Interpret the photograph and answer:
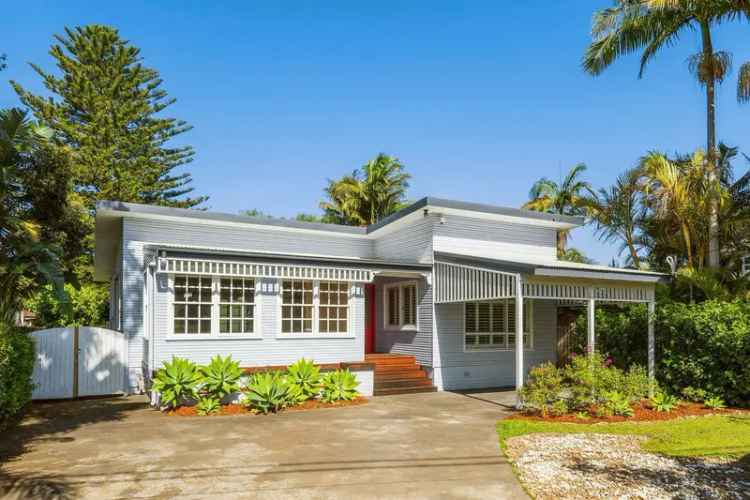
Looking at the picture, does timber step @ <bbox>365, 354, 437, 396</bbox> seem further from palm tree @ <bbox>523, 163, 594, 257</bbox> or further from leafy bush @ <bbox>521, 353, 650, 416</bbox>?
palm tree @ <bbox>523, 163, 594, 257</bbox>

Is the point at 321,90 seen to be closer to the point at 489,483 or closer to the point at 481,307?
the point at 481,307

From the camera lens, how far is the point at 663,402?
11.0 m

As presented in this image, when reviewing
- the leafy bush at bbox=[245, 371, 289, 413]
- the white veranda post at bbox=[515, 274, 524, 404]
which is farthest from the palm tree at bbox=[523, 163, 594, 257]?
the leafy bush at bbox=[245, 371, 289, 413]

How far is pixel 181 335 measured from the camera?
39.8 feet

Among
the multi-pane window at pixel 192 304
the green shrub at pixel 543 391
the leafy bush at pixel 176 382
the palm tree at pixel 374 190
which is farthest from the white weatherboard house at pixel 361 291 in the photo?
the palm tree at pixel 374 190

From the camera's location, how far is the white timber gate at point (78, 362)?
39.5ft

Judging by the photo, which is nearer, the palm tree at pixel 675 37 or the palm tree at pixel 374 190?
the palm tree at pixel 675 37

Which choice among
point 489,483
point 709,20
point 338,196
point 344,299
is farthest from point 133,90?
point 489,483

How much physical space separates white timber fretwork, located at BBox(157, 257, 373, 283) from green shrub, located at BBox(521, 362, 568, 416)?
491 centimetres

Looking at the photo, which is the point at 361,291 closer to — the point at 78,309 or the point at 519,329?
the point at 519,329

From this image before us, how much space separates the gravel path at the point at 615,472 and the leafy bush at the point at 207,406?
580 cm

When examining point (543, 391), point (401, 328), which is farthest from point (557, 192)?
point (543, 391)

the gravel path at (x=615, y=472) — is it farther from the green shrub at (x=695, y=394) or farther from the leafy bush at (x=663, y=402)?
the green shrub at (x=695, y=394)

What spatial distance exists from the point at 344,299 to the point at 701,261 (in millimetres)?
9752
